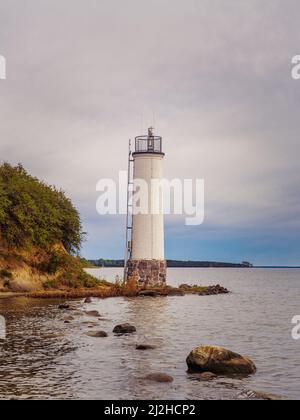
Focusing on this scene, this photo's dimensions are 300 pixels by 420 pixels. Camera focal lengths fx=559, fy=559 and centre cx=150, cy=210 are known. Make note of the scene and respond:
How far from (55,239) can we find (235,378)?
113 ft

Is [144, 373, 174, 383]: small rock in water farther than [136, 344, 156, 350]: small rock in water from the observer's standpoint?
No

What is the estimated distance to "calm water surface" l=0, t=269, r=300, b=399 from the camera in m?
15.7

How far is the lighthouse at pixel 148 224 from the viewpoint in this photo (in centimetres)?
5078

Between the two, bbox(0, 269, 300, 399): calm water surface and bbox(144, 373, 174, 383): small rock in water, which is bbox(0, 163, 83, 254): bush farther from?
bbox(144, 373, 174, 383): small rock in water

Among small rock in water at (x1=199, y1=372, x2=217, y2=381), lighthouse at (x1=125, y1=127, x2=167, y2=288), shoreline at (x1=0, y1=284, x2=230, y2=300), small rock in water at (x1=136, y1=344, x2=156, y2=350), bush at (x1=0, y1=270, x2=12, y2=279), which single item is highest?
lighthouse at (x1=125, y1=127, x2=167, y2=288)

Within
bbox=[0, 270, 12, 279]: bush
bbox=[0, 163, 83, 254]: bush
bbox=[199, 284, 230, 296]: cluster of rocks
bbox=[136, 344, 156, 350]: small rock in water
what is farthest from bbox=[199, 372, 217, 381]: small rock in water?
bbox=[199, 284, 230, 296]: cluster of rocks

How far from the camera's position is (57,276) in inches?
1893

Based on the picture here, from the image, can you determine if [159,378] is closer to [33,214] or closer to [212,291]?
[33,214]

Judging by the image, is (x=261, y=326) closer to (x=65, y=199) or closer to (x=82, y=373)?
(x=82, y=373)

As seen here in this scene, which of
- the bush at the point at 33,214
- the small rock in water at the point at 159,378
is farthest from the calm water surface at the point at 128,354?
the bush at the point at 33,214

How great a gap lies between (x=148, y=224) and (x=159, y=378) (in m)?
34.1

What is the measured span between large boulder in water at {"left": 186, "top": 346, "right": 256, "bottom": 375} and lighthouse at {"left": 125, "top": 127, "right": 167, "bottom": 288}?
32.5m

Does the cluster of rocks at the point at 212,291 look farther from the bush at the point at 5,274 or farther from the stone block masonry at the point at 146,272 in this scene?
the bush at the point at 5,274

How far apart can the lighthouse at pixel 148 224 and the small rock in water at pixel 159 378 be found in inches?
1324
